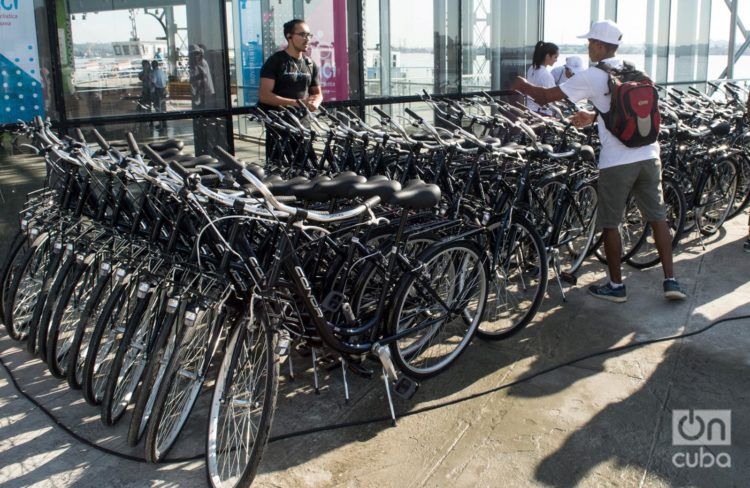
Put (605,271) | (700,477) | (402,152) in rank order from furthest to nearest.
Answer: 1. (605,271)
2. (402,152)
3. (700,477)

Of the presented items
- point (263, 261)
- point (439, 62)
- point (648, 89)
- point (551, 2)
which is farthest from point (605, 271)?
point (551, 2)

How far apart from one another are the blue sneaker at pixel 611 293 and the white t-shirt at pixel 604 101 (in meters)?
0.83

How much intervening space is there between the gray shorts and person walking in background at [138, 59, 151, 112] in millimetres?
3671

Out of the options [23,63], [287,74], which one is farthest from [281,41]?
[23,63]

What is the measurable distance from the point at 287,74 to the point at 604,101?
8.51ft

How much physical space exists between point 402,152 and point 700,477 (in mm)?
2966

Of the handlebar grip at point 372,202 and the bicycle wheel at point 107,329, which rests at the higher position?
the handlebar grip at point 372,202

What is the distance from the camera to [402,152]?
5.20 m

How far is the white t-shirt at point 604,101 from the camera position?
464 cm

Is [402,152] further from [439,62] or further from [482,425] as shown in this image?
[439,62]

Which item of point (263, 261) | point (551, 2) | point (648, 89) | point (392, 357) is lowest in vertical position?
point (392, 357)

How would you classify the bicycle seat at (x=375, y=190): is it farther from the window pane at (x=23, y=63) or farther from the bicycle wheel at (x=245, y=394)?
the window pane at (x=23, y=63)

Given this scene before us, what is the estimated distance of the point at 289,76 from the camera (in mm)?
6016

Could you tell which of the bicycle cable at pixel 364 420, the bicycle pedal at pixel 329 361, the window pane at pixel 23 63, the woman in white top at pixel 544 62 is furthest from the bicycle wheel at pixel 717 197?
the window pane at pixel 23 63
